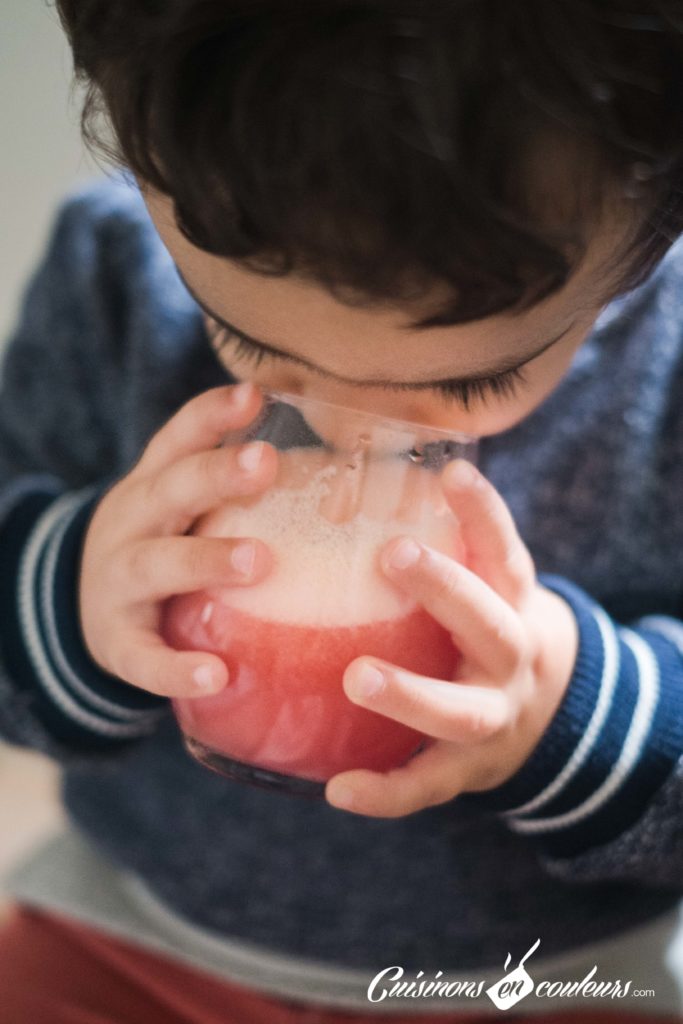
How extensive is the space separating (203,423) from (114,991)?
1.58 ft

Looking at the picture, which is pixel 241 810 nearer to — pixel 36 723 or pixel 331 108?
pixel 36 723

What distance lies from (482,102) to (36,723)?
500 mm

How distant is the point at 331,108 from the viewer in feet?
1.28

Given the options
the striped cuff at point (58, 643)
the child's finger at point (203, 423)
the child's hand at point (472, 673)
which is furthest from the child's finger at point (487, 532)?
the striped cuff at point (58, 643)

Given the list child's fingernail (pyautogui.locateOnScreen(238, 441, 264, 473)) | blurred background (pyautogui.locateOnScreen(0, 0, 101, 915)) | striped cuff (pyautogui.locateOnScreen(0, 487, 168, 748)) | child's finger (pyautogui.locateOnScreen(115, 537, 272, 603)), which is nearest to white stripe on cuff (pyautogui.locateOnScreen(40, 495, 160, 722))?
striped cuff (pyautogui.locateOnScreen(0, 487, 168, 748))

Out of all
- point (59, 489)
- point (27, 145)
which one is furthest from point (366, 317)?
point (27, 145)

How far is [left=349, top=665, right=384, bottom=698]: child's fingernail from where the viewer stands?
0.47 meters

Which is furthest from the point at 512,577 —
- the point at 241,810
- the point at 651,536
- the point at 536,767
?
the point at 241,810

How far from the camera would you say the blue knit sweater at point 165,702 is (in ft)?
2.21

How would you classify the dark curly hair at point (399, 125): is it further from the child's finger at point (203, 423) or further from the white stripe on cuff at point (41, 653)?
the white stripe on cuff at point (41, 653)

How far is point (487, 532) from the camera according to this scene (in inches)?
20.7

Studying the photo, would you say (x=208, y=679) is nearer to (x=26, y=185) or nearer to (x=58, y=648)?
(x=58, y=648)

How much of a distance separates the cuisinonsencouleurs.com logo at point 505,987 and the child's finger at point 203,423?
17.2 inches

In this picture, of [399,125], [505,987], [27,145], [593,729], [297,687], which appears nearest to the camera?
[399,125]
